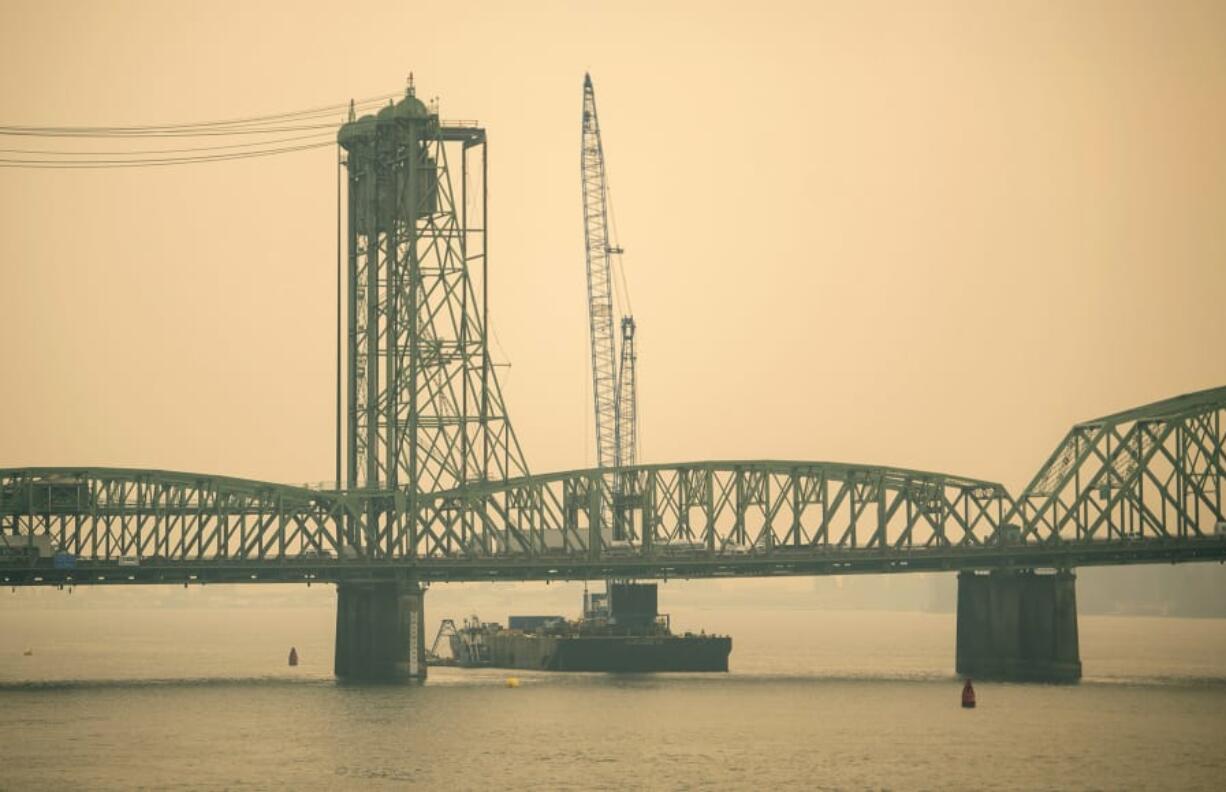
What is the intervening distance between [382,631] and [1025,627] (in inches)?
2003

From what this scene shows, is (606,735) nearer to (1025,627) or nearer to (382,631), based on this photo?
(382,631)

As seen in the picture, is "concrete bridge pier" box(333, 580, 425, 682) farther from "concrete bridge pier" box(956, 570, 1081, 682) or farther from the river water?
"concrete bridge pier" box(956, 570, 1081, 682)

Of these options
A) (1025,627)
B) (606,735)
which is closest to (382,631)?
(606,735)

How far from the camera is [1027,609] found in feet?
614

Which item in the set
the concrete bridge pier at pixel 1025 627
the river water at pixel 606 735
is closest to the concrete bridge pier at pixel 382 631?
the river water at pixel 606 735

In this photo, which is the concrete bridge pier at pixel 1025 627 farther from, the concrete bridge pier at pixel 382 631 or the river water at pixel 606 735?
the concrete bridge pier at pixel 382 631

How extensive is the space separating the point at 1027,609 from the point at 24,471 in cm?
7736

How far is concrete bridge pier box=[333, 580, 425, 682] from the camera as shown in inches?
6831

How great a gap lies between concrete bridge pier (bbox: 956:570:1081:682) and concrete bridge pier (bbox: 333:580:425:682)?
151 ft

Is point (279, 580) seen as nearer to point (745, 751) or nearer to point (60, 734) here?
point (60, 734)

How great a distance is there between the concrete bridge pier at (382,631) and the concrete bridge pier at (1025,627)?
4594 centimetres

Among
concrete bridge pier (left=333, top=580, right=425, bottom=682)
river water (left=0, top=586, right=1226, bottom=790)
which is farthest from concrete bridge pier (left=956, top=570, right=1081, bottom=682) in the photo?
concrete bridge pier (left=333, top=580, right=425, bottom=682)

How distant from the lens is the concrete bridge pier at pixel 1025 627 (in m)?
186

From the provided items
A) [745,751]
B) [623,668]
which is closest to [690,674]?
[623,668]
